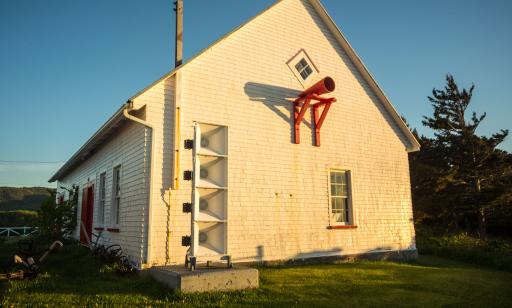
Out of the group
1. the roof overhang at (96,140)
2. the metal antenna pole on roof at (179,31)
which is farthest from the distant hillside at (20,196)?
the metal antenna pole on roof at (179,31)

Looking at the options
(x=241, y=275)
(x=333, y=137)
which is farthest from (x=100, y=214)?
(x=333, y=137)

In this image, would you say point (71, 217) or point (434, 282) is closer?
point (434, 282)

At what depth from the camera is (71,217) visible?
51.6 feet

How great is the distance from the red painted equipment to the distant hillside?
63698 millimetres

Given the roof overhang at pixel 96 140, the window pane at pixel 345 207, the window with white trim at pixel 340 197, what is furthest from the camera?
the window pane at pixel 345 207

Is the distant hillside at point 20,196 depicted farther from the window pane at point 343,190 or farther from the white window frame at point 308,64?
the window pane at point 343,190

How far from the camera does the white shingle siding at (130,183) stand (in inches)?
331

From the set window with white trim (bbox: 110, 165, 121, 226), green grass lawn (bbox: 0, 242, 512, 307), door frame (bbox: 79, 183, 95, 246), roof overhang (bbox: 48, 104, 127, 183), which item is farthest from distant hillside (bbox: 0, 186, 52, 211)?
green grass lawn (bbox: 0, 242, 512, 307)

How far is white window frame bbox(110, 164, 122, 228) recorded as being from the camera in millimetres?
10391

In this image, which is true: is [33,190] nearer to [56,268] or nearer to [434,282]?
[56,268]

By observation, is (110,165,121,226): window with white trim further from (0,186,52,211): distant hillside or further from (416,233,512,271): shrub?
(0,186,52,211): distant hillside

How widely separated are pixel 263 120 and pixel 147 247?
14.7 ft

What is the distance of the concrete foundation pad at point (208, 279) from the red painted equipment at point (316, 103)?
478 cm

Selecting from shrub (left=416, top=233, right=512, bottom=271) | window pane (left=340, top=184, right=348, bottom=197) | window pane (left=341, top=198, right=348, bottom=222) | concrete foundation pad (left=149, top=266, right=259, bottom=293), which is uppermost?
window pane (left=340, top=184, right=348, bottom=197)
